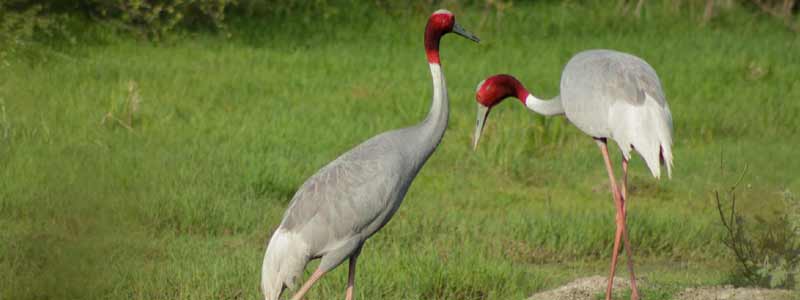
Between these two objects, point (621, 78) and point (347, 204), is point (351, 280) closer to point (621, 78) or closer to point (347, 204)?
point (347, 204)

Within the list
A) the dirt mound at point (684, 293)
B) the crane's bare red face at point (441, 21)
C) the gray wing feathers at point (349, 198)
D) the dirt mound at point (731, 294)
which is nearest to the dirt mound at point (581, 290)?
the dirt mound at point (684, 293)

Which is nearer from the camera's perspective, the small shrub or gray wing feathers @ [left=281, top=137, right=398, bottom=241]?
gray wing feathers @ [left=281, top=137, right=398, bottom=241]

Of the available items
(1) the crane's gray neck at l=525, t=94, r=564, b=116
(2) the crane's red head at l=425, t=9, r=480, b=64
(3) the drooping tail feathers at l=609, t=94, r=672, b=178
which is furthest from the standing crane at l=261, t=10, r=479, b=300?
(1) the crane's gray neck at l=525, t=94, r=564, b=116

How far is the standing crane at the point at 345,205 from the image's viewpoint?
15.2ft

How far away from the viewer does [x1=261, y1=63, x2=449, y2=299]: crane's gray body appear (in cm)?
462

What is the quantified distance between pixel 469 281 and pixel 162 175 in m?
2.48

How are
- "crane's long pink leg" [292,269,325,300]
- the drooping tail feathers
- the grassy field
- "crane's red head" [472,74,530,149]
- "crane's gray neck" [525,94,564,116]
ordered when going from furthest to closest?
"crane's red head" [472,74,530,149]
"crane's gray neck" [525,94,564,116]
the grassy field
the drooping tail feathers
"crane's long pink leg" [292,269,325,300]

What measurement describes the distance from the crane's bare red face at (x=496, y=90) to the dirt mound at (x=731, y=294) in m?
1.30

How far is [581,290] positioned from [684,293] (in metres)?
0.42

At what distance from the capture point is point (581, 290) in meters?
5.48

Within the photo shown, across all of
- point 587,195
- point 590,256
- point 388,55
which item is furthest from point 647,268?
point 388,55

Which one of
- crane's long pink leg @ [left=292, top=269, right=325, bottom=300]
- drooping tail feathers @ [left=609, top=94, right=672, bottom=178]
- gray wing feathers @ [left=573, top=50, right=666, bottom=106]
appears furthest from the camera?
gray wing feathers @ [left=573, top=50, right=666, bottom=106]

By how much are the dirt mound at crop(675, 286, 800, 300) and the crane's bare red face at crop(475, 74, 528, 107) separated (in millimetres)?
1300

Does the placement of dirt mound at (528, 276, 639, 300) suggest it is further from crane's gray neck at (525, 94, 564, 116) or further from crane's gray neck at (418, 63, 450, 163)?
crane's gray neck at (418, 63, 450, 163)
